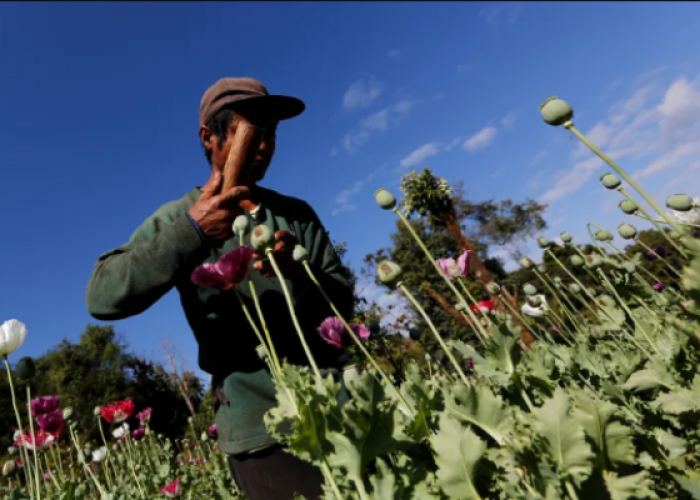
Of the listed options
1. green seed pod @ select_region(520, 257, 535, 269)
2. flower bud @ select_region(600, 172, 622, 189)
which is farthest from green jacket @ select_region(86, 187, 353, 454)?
green seed pod @ select_region(520, 257, 535, 269)

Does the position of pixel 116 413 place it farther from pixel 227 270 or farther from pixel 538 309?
pixel 538 309

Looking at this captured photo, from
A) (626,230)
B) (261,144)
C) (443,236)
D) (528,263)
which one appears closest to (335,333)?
(261,144)

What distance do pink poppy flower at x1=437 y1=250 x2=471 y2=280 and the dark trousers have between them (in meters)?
0.75

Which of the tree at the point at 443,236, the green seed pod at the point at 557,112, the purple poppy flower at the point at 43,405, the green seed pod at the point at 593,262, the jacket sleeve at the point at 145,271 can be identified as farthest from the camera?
the tree at the point at 443,236

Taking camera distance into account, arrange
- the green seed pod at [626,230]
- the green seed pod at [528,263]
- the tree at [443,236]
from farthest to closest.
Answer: the tree at [443,236], the green seed pod at [528,263], the green seed pod at [626,230]

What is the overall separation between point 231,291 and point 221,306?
59 millimetres

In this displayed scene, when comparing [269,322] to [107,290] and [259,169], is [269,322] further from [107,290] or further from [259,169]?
[259,169]

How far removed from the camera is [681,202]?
48.3 inches

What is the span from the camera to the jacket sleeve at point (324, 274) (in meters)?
1.52

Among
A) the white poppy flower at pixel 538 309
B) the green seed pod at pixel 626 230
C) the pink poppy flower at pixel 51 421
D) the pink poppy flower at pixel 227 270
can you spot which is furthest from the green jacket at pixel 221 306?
the pink poppy flower at pixel 51 421

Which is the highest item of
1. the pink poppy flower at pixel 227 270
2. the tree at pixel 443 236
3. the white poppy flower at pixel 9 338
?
the tree at pixel 443 236

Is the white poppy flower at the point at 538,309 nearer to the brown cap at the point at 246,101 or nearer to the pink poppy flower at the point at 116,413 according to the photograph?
the brown cap at the point at 246,101

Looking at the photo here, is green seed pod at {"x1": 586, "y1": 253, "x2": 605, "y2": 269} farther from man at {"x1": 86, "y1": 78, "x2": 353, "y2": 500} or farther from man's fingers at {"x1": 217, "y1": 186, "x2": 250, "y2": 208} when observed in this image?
man's fingers at {"x1": 217, "y1": 186, "x2": 250, "y2": 208}

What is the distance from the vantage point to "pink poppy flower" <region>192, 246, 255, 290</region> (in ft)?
3.41
